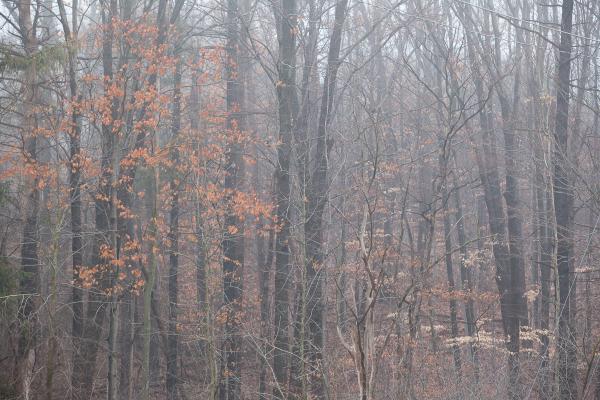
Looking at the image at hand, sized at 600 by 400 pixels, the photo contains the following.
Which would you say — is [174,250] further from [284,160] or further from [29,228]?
[284,160]

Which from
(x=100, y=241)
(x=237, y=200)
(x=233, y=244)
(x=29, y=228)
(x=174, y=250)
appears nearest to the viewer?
(x=29, y=228)

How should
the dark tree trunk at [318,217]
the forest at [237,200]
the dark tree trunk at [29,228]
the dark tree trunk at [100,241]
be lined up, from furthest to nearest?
the dark tree trunk at [100,241] → the dark tree trunk at [318,217] → the forest at [237,200] → the dark tree trunk at [29,228]

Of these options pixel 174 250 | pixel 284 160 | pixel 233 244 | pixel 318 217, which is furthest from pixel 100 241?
pixel 318 217

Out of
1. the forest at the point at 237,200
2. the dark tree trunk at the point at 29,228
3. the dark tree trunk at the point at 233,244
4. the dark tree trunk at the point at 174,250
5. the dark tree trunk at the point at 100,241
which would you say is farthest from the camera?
the dark tree trunk at the point at 174,250

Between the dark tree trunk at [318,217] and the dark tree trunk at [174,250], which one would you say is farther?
the dark tree trunk at [174,250]

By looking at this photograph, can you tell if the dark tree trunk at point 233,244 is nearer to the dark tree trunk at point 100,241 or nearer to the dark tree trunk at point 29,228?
the dark tree trunk at point 100,241

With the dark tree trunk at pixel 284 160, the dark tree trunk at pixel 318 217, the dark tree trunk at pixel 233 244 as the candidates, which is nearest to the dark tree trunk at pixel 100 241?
the dark tree trunk at pixel 233 244

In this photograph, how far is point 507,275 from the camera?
17953 mm

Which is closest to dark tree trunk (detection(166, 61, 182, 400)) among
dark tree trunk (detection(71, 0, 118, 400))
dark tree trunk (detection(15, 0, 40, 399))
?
dark tree trunk (detection(71, 0, 118, 400))

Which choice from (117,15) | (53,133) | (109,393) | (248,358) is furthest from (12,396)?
(248,358)

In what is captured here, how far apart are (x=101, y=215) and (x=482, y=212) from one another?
17.7 m

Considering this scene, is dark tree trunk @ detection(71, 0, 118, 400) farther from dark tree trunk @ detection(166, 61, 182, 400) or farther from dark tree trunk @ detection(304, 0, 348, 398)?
dark tree trunk @ detection(304, 0, 348, 398)

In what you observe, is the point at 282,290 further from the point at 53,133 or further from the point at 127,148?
the point at 53,133

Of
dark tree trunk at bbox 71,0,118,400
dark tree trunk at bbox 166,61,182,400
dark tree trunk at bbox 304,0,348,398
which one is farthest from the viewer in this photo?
dark tree trunk at bbox 166,61,182,400
